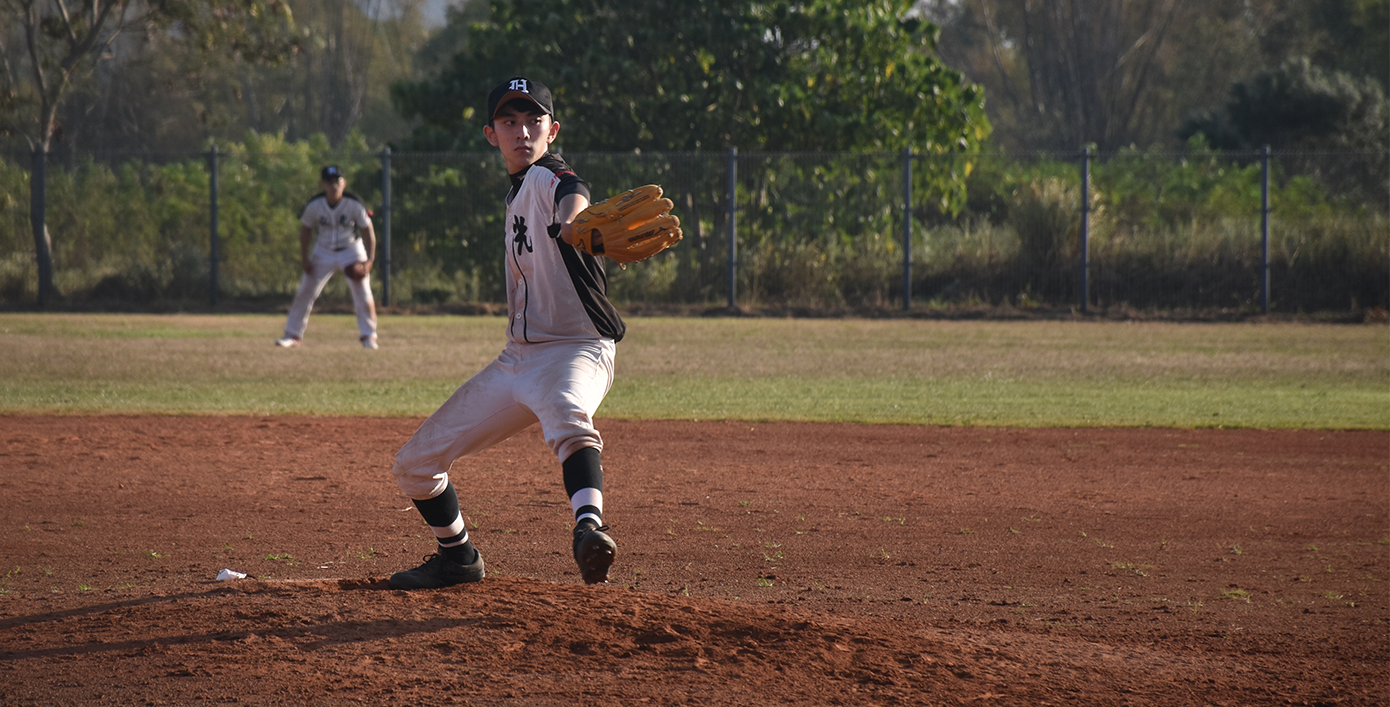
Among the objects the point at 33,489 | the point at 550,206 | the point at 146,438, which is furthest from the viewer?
the point at 146,438

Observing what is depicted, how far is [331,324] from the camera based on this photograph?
19.6 meters

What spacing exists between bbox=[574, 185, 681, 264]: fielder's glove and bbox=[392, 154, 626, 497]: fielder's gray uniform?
9.9 inches

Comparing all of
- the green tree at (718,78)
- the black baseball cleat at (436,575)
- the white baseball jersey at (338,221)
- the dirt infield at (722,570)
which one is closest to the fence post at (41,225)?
the green tree at (718,78)

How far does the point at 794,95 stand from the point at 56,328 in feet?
45.5

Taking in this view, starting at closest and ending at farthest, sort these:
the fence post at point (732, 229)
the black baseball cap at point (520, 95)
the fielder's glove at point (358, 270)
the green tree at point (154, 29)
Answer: the black baseball cap at point (520, 95) < the fielder's glove at point (358, 270) < the fence post at point (732, 229) < the green tree at point (154, 29)

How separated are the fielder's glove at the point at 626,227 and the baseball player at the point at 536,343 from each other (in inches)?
4.0

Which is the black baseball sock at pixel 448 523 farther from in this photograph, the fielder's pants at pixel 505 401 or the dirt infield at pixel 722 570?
the dirt infield at pixel 722 570

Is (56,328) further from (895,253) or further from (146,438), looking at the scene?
(895,253)

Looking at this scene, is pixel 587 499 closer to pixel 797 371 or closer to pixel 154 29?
pixel 797 371

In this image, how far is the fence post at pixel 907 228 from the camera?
22344mm

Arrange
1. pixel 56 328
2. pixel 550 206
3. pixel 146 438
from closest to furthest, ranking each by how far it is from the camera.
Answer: pixel 550 206
pixel 146 438
pixel 56 328

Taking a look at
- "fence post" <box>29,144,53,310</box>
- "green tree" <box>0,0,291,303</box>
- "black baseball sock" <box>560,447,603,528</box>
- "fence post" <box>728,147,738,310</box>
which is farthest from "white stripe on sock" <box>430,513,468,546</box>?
"green tree" <box>0,0,291,303</box>

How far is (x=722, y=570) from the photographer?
5.79m

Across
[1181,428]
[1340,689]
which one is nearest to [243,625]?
[1340,689]
